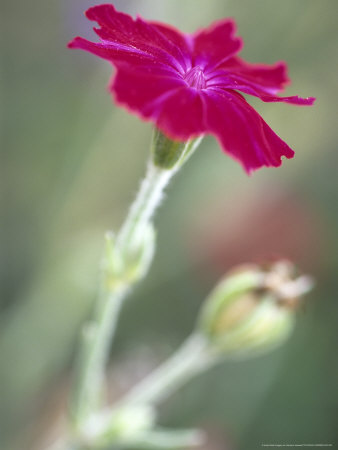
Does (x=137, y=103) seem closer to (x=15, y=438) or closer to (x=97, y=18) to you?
(x=97, y=18)

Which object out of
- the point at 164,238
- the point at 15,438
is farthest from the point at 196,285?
the point at 15,438

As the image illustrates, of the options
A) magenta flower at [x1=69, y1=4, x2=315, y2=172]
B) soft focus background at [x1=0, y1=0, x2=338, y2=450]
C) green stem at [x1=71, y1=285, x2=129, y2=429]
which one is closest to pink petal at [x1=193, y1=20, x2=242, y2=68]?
magenta flower at [x1=69, y1=4, x2=315, y2=172]

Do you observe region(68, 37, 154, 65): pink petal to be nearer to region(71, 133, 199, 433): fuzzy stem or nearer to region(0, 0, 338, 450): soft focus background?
region(71, 133, 199, 433): fuzzy stem

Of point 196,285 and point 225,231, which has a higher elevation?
point 225,231

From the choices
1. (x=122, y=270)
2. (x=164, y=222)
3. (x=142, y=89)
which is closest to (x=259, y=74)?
(x=142, y=89)

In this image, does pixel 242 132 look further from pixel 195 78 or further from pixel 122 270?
pixel 122 270

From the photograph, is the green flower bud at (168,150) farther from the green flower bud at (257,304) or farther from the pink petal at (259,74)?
the green flower bud at (257,304)

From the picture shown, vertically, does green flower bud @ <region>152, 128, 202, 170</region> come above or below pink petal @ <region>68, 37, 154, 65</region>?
below
